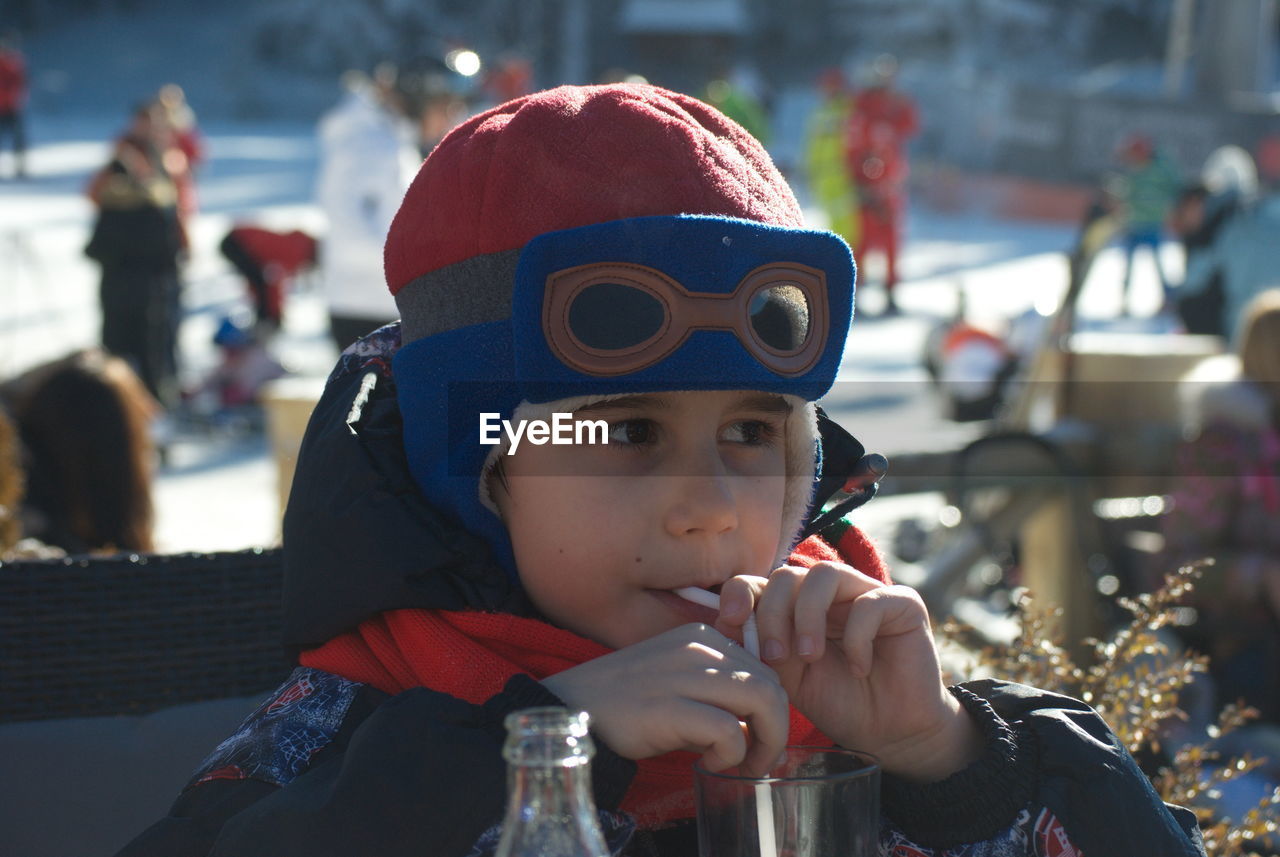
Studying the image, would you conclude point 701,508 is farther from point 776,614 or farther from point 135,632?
point 135,632

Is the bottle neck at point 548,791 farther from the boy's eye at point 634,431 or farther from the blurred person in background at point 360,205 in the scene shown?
the blurred person in background at point 360,205

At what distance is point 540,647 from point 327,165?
18.9 ft

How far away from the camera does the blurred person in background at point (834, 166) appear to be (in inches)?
572

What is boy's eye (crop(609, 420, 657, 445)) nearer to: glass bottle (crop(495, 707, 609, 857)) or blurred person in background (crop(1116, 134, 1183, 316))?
glass bottle (crop(495, 707, 609, 857))

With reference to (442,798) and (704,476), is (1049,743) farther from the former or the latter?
(442,798)

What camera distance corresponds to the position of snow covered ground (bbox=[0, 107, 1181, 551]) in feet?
23.7

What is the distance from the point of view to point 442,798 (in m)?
1.28

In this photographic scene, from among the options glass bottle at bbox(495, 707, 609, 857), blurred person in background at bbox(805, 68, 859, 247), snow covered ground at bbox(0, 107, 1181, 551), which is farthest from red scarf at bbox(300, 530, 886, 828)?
blurred person in background at bbox(805, 68, 859, 247)

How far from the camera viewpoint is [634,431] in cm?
146

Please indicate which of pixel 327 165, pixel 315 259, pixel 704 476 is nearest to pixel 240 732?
pixel 704 476

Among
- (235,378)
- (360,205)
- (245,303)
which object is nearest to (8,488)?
(360,205)

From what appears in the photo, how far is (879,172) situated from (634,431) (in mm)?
13423

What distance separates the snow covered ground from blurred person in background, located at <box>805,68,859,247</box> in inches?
24.6

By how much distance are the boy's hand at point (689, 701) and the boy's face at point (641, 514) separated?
0.14m
